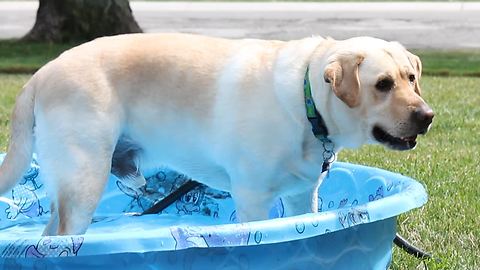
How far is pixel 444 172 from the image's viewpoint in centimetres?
548

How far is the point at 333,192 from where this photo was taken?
15.7 ft

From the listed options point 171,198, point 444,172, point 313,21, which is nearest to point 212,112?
point 171,198

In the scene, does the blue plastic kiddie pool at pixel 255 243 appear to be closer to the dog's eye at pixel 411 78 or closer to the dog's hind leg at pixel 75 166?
the dog's hind leg at pixel 75 166

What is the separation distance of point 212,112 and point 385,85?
0.73 meters

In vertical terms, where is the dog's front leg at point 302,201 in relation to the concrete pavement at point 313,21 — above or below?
above

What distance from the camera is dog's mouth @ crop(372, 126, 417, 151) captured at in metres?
3.45

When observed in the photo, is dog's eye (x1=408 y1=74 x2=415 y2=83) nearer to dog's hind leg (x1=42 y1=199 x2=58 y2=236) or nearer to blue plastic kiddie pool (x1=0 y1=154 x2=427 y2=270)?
blue plastic kiddie pool (x1=0 y1=154 x2=427 y2=270)

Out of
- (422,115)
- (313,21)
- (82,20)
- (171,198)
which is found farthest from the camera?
(313,21)

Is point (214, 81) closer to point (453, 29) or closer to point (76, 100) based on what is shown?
point (76, 100)

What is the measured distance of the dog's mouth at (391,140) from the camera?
345 centimetres

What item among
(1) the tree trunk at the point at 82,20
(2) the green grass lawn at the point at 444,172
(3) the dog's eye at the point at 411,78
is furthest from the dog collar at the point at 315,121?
(1) the tree trunk at the point at 82,20

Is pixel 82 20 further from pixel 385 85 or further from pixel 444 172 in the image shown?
pixel 385 85

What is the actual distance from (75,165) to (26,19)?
1925 centimetres

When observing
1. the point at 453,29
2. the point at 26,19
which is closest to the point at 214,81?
the point at 453,29
